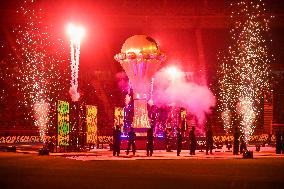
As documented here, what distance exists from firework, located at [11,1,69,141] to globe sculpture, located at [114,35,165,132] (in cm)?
1984

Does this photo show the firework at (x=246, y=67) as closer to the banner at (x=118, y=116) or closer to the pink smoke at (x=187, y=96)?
the pink smoke at (x=187, y=96)

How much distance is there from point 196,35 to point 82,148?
4177cm

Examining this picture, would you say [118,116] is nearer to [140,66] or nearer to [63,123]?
[140,66]

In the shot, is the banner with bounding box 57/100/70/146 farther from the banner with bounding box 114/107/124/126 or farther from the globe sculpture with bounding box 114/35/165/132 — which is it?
the globe sculpture with bounding box 114/35/165/132

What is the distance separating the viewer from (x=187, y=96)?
2501 inches

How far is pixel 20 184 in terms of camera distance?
12430 mm

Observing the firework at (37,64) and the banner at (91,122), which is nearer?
the banner at (91,122)

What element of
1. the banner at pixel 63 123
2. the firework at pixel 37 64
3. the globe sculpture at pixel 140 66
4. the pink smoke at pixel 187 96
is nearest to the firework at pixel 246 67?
the pink smoke at pixel 187 96

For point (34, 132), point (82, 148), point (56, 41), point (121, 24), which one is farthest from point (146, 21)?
point (82, 148)

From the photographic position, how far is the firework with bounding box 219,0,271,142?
196 ft

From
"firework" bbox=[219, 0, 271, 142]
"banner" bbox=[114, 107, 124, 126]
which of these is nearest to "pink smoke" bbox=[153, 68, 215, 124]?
"firework" bbox=[219, 0, 271, 142]

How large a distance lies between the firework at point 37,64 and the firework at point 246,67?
18.6 m

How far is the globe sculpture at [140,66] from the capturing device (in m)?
34.8

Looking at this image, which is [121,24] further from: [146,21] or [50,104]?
[50,104]
